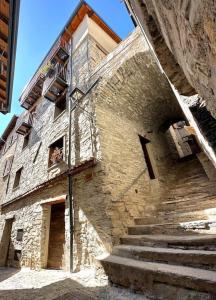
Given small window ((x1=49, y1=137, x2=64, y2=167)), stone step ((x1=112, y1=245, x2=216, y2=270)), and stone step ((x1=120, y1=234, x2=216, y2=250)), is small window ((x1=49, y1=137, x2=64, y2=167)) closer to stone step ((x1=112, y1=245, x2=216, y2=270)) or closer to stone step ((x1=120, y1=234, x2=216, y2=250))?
stone step ((x1=120, y1=234, x2=216, y2=250))

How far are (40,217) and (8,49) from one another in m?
4.51

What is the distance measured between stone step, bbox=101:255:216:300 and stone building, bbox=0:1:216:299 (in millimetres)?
13

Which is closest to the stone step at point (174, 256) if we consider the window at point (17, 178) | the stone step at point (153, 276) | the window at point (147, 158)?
the stone step at point (153, 276)

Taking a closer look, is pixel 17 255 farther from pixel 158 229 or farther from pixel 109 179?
pixel 158 229

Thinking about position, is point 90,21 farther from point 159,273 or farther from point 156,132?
point 159,273

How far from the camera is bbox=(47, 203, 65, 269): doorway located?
4941 millimetres

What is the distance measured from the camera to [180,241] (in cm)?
272

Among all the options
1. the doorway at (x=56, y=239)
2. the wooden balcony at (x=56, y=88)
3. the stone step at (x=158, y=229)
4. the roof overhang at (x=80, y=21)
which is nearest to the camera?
the stone step at (x=158, y=229)

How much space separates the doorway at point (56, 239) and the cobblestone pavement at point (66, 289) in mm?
1003

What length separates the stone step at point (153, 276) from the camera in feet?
6.33

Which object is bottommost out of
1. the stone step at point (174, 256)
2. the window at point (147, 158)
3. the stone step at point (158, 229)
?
the stone step at point (174, 256)

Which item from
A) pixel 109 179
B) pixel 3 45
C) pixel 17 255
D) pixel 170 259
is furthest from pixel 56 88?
pixel 170 259

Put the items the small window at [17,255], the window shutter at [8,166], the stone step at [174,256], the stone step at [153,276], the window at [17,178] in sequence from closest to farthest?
the stone step at [153,276], the stone step at [174,256], the small window at [17,255], the window at [17,178], the window shutter at [8,166]

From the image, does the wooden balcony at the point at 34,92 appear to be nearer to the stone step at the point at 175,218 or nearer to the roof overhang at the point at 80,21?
the roof overhang at the point at 80,21
